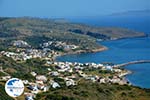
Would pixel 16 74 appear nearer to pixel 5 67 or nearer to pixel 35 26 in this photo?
pixel 5 67

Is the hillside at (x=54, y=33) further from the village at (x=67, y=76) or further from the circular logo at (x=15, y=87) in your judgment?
the circular logo at (x=15, y=87)

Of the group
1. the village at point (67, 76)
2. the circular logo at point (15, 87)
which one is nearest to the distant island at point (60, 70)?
the village at point (67, 76)

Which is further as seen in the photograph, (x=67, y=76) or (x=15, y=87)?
(x=67, y=76)

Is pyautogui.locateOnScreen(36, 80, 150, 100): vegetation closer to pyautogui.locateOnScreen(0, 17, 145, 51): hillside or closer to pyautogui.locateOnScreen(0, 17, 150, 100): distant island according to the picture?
pyautogui.locateOnScreen(0, 17, 150, 100): distant island

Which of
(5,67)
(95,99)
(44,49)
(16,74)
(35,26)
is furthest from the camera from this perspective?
(35,26)

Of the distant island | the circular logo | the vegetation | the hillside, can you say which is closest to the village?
the distant island

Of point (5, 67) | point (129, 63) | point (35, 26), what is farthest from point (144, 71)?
point (35, 26)

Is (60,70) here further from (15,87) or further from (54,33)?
(54,33)

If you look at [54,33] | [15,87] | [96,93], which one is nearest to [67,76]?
[96,93]
